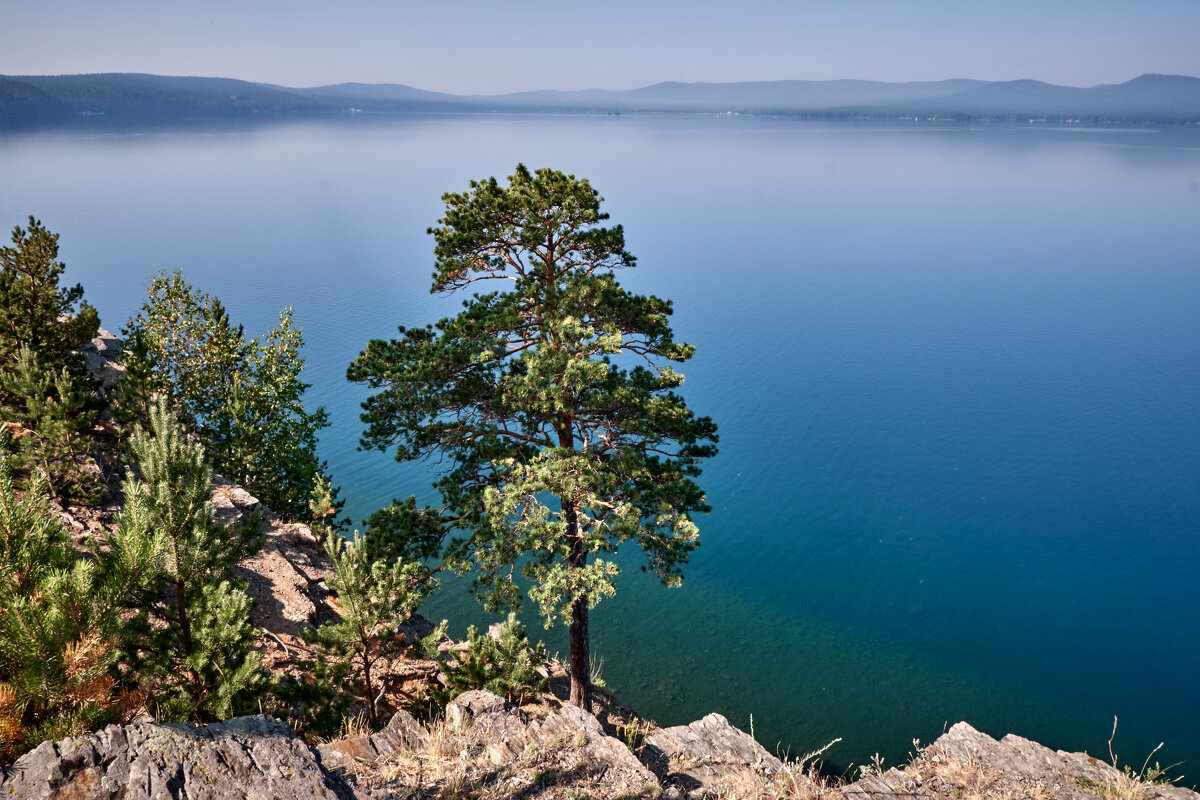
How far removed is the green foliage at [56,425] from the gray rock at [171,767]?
41.6 feet

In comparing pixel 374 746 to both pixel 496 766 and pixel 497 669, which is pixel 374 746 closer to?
pixel 496 766

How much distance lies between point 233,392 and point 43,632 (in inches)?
771

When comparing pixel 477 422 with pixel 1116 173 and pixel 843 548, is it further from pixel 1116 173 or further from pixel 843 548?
pixel 1116 173

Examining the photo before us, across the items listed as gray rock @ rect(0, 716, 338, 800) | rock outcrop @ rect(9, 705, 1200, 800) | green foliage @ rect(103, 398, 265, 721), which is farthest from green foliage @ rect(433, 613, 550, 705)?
gray rock @ rect(0, 716, 338, 800)

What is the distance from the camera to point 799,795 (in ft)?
33.1

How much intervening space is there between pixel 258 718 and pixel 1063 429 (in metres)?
50.3

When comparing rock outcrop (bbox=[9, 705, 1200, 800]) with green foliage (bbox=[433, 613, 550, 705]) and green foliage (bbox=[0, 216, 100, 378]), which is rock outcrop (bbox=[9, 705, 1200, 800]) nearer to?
green foliage (bbox=[433, 613, 550, 705])

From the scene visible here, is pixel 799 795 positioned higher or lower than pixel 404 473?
higher

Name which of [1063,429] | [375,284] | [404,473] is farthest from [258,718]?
[375,284]

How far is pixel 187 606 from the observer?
970 cm

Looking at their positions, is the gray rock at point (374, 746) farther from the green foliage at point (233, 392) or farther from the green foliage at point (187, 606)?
the green foliage at point (233, 392)

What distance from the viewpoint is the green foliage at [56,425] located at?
54.1ft

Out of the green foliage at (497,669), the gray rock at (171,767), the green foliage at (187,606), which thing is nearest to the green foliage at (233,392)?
the green foliage at (497,669)

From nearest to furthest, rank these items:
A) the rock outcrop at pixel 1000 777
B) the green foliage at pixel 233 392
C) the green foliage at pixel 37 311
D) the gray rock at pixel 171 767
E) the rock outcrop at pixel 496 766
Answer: the gray rock at pixel 171 767, the rock outcrop at pixel 496 766, the rock outcrop at pixel 1000 777, the green foliage at pixel 37 311, the green foliage at pixel 233 392
